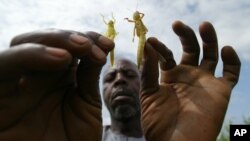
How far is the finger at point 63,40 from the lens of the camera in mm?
1009

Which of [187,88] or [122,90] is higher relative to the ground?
[187,88]

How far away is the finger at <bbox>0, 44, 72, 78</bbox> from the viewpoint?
37.1 inches

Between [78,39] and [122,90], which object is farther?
[122,90]

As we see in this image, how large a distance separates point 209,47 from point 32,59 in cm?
100

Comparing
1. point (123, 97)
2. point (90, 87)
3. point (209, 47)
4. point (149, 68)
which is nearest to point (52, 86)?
point (90, 87)

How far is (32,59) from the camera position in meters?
0.96

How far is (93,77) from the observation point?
3.78 ft

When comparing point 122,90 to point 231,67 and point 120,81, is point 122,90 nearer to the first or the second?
point 120,81

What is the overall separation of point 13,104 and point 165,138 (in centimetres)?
83

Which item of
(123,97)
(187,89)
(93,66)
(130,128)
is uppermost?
(93,66)

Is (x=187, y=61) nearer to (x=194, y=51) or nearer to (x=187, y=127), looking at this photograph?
(x=194, y=51)

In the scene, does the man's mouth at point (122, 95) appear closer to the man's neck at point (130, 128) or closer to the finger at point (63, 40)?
the man's neck at point (130, 128)

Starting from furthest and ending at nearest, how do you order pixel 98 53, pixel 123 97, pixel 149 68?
pixel 123 97
pixel 149 68
pixel 98 53

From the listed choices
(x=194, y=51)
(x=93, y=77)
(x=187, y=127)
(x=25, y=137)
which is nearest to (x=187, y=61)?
(x=194, y=51)
